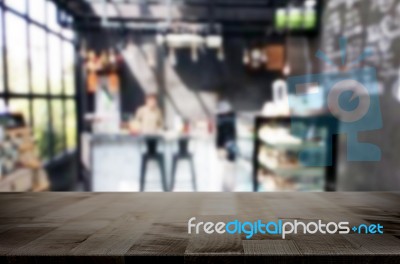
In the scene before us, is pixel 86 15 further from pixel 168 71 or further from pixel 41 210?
pixel 41 210

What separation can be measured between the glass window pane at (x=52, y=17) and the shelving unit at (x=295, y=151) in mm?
4044

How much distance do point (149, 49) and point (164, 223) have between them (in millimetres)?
6825

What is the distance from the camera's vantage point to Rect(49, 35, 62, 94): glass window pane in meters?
6.43

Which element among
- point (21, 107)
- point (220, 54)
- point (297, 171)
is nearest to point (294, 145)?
point (297, 171)

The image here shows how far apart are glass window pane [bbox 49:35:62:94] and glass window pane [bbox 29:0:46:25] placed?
457 mm

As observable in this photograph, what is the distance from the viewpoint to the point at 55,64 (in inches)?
264

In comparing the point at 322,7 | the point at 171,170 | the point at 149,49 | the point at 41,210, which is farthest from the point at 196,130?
the point at 41,210

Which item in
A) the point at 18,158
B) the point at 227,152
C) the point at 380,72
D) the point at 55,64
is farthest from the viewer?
the point at 55,64

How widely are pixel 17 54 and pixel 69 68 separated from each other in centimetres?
224

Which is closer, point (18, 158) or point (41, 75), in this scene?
point (18, 158)

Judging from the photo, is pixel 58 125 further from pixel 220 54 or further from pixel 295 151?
pixel 295 151

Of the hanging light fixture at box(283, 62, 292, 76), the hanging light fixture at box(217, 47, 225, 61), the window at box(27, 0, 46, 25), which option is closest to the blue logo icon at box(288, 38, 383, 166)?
the hanging light fixture at box(283, 62, 292, 76)

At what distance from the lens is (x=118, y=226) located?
831 millimetres

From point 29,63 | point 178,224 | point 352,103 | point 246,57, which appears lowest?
point 178,224
